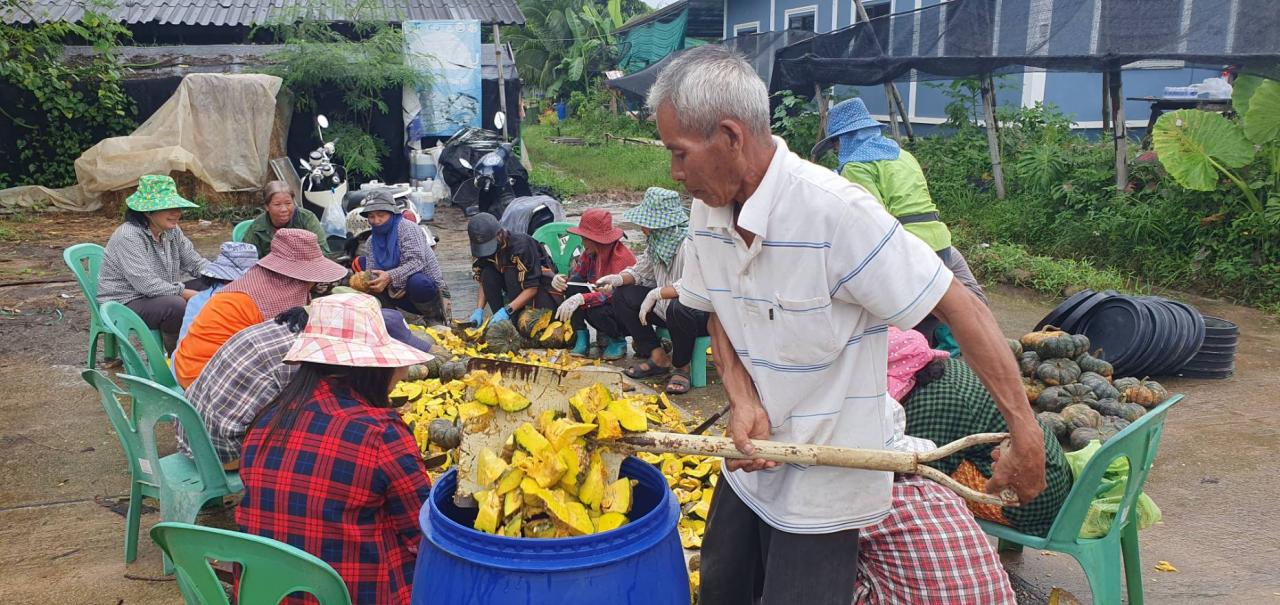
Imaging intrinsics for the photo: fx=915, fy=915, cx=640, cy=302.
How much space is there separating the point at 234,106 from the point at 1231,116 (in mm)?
12772

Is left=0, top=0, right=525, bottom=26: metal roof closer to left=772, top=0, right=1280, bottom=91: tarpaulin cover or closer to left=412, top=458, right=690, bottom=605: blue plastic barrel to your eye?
left=772, top=0, right=1280, bottom=91: tarpaulin cover

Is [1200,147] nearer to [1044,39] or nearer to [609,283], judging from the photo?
[1044,39]

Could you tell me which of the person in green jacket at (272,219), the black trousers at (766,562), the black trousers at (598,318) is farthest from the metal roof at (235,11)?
the black trousers at (766,562)

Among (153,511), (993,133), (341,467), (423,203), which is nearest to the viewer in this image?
(341,467)

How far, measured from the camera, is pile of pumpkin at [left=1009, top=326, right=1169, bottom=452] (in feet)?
17.0

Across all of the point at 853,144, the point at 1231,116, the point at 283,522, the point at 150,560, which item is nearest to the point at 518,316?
the point at 853,144

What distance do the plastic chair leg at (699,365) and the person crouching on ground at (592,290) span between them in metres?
0.71

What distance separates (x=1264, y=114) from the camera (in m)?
7.99

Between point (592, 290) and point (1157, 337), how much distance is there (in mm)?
3830

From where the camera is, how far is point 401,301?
7441 mm

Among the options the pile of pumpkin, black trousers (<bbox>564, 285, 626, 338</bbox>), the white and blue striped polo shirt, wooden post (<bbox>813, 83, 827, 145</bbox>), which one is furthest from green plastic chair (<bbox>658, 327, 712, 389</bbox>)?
wooden post (<bbox>813, 83, 827, 145</bbox>)

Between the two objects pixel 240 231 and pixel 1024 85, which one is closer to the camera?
pixel 240 231

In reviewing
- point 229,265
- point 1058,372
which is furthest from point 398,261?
point 1058,372

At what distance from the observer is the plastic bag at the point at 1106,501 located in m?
3.17
